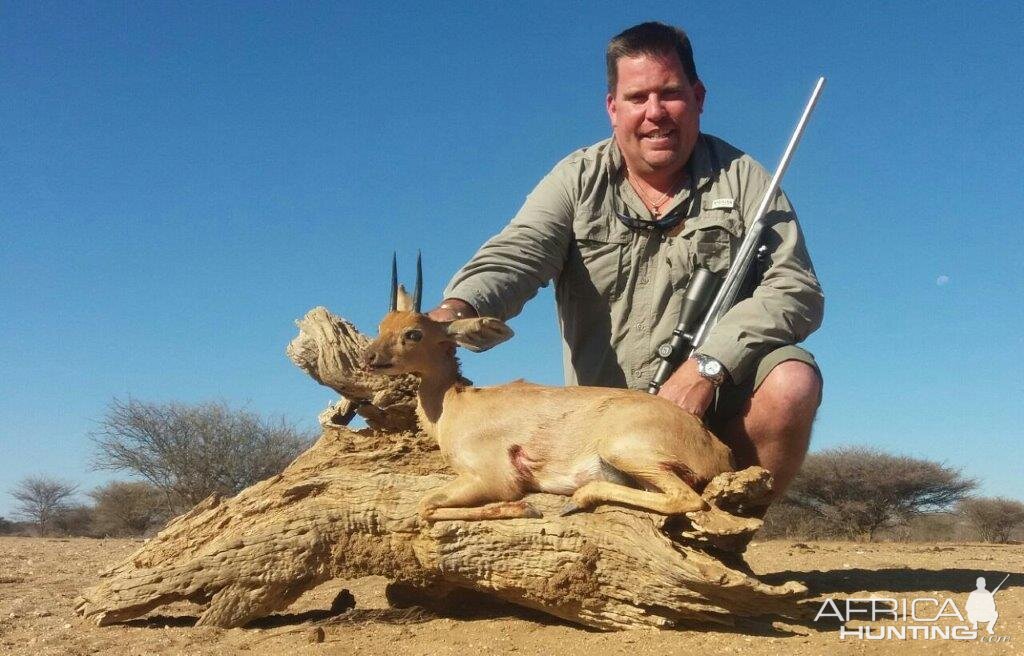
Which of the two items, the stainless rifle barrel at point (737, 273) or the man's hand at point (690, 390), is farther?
the stainless rifle barrel at point (737, 273)

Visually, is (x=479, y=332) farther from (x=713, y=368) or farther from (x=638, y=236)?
(x=638, y=236)

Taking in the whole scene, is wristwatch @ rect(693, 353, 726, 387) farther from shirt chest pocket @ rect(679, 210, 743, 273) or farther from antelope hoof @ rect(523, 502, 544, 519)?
antelope hoof @ rect(523, 502, 544, 519)

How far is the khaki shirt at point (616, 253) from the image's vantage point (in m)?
6.37

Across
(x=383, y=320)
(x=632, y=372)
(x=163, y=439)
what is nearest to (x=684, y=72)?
(x=632, y=372)

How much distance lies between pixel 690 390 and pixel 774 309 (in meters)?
0.85

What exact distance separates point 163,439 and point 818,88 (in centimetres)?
1811

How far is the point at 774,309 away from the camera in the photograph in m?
5.83

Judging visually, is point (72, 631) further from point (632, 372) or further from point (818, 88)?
point (818, 88)

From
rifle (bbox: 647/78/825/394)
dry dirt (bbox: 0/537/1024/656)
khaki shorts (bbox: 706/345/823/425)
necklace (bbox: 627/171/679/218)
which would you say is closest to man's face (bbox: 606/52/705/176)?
necklace (bbox: 627/171/679/218)

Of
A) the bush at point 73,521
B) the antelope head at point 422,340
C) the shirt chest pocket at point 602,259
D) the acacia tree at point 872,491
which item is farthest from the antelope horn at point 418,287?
the bush at point 73,521

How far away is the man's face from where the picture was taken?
6.59 m

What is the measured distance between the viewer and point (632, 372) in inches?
263

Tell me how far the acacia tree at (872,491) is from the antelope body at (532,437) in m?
16.2

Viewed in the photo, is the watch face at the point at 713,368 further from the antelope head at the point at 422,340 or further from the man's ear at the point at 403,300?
the man's ear at the point at 403,300
